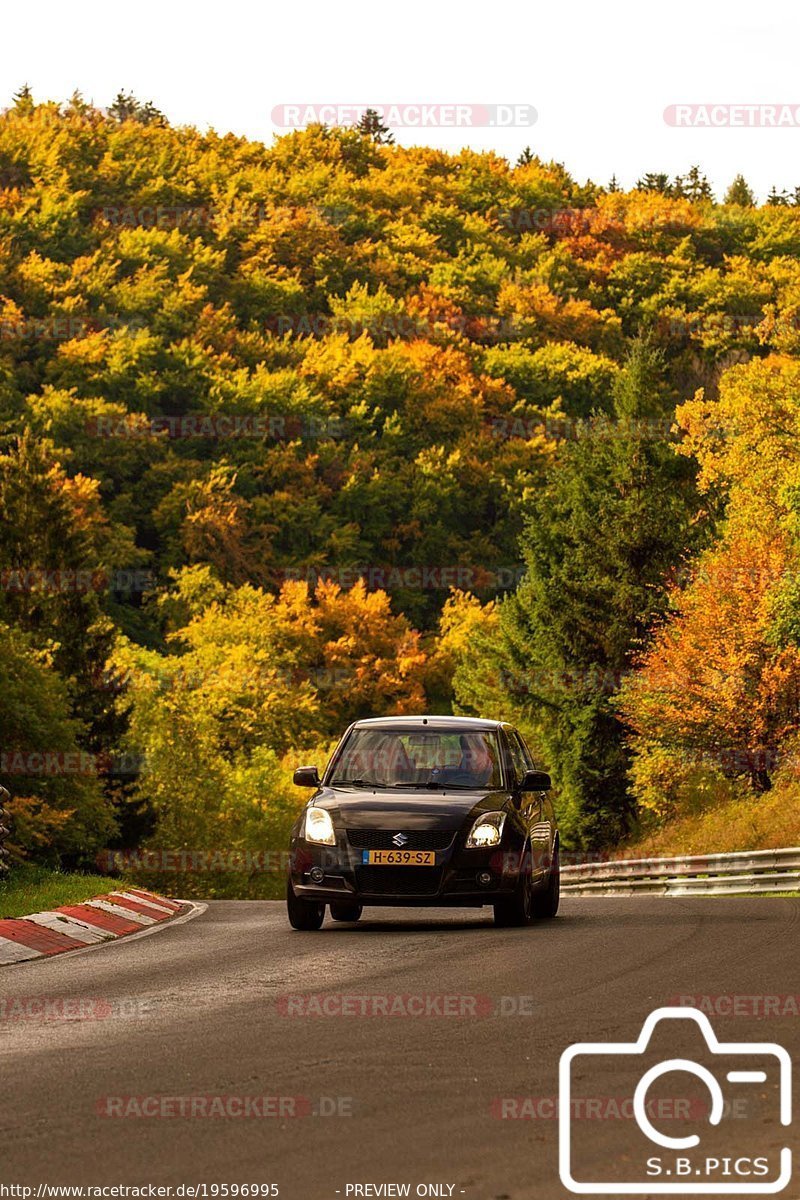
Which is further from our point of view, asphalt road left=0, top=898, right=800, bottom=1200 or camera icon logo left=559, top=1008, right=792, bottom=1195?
Answer: asphalt road left=0, top=898, right=800, bottom=1200

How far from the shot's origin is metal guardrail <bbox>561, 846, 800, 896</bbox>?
32344 millimetres

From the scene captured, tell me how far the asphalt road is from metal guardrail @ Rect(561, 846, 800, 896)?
51.0 ft

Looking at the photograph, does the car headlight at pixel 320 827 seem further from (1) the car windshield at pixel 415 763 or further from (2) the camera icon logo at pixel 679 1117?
(2) the camera icon logo at pixel 679 1117

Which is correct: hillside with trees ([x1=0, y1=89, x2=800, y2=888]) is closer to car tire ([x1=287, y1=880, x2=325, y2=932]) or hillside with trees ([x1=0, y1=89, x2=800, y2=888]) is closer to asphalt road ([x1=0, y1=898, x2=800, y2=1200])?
car tire ([x1=287, y1=880, x2=325, y2=932])

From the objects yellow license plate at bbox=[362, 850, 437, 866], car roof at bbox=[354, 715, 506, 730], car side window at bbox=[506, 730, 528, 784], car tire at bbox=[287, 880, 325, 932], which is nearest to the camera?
yellow license plate at bbox=[362, 850, 437, 866]

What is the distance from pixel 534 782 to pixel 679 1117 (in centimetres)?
976

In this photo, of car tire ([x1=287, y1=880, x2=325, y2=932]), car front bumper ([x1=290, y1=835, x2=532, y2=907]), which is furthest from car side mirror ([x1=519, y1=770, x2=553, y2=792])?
car tire ([x1=287, y1=880, x2=325, y2=932])

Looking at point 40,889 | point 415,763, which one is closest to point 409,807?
point 415,763

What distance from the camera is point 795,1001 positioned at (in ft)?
36.3

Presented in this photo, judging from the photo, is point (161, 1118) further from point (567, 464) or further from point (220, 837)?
point (220, 837)

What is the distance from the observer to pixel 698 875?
38.7 metres

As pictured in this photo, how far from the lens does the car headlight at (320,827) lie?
16.6m

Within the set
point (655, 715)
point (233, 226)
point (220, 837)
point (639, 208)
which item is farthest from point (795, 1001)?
point (639, 208)

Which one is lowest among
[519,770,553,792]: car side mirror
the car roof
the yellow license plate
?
the yellow license plate
